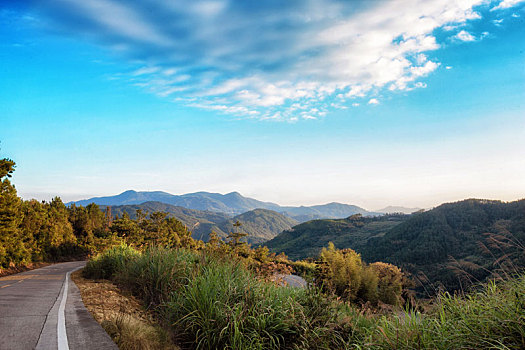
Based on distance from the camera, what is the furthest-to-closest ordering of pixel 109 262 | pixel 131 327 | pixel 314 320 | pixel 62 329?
1. pixel 109 262
2. pixel 314 320
3. pixel 62 329
4. pixel 131 327

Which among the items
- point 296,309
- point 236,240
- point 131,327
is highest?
point 236,240

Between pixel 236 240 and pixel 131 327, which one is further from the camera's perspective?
pixel 236 240

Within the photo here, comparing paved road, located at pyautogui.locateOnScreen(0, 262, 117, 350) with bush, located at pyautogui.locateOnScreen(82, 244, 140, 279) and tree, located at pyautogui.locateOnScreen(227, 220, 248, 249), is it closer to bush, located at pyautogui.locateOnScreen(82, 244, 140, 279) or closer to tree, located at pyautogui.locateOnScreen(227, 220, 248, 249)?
bush, located at pyautogui.locateOnScreen(82, 244, 140, 279)

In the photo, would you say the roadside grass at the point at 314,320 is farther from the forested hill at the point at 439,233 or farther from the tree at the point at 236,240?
the forested hill at the point at 439,233

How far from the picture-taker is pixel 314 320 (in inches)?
188

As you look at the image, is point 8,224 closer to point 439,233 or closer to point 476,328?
point 476,328

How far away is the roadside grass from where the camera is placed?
340 centimetres

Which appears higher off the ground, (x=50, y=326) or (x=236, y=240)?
(x=236, y=240)

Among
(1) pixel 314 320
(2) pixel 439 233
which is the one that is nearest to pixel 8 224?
(1) pixel 314 320

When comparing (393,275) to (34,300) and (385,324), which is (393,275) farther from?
(34,300)

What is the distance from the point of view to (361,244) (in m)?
147

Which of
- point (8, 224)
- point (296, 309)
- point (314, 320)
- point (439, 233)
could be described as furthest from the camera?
point (439, 233)

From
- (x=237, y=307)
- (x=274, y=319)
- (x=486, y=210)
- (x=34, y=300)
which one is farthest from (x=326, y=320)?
(x=486, y=210)

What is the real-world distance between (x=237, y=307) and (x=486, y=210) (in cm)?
17346
